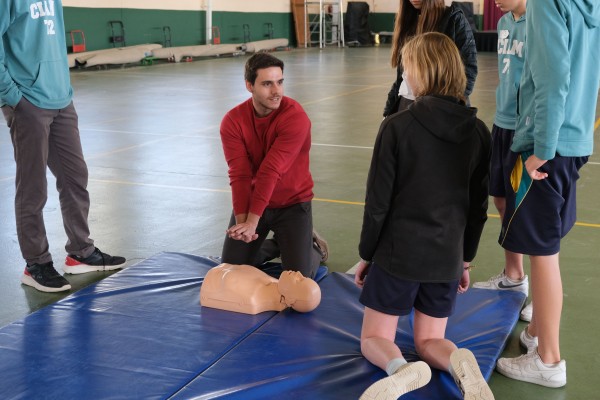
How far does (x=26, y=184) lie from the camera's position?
394 cm

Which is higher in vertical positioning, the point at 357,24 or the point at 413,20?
the point at 413,20

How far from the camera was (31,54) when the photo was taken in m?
3.90

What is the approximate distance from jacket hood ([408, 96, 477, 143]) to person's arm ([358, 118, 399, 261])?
110mm

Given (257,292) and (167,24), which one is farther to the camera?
(167,24)

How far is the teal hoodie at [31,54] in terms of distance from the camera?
3.74 m

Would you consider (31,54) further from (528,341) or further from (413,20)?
(528,341)

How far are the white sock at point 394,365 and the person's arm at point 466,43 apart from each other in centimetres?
189

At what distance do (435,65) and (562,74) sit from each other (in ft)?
1.45

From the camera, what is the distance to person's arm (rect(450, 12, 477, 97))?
13.3 feet

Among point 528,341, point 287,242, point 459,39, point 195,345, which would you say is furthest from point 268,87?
point 528,341

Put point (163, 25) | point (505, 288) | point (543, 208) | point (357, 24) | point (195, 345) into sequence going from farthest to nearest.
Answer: point (357, 24) → point (163, 25) → point (505, 288) → point (195, 345) → point (543, 208)

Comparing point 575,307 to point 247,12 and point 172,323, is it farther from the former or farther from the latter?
point 247,12

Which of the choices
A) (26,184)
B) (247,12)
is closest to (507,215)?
(26,184)

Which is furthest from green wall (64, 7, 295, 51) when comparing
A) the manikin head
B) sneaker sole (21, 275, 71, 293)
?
the manikin head
